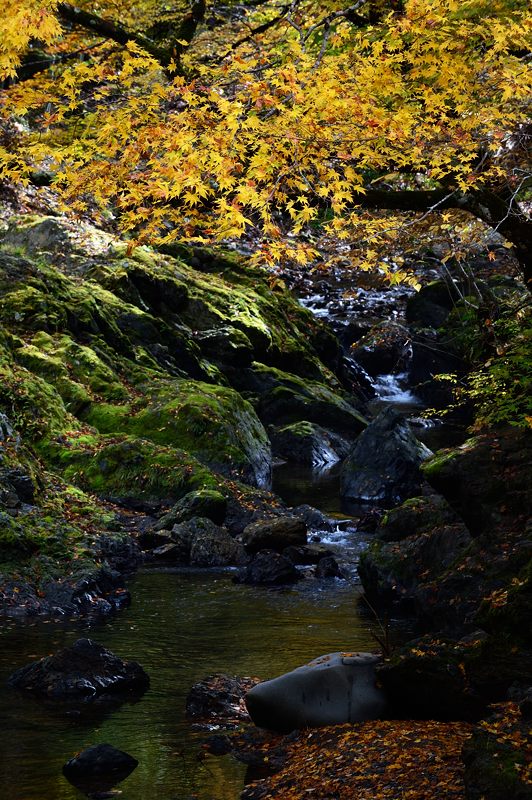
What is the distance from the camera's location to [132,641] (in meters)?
10.1

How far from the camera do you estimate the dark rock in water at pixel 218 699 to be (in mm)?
8102

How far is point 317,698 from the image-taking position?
25.2ft

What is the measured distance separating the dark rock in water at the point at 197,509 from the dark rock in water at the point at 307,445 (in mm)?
7874

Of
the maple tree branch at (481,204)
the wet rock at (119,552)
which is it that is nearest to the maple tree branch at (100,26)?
the maple tree branch at (481,204)

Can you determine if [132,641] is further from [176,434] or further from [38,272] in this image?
[38,272]

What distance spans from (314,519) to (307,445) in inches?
258

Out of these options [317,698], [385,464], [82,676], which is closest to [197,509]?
[385,464]

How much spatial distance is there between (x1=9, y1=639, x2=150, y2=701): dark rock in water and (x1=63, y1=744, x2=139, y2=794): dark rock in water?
1510mm

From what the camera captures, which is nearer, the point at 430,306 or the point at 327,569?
the point at 327,569

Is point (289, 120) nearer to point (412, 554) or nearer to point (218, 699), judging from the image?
point (218, 699)

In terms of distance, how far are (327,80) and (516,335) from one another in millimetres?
4764

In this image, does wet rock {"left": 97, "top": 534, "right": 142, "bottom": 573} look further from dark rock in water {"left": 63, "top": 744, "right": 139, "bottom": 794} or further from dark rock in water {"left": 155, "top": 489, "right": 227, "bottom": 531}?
dark rock in water {"left": 63, "top": 744, "right": 139, "bottom": 794}

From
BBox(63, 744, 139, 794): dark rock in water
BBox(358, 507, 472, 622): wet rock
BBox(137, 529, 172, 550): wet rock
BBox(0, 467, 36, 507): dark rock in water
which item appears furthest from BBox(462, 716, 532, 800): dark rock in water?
BBox(137, 529, 172, 550): wet rock

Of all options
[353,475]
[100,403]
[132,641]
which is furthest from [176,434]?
[132,641]
